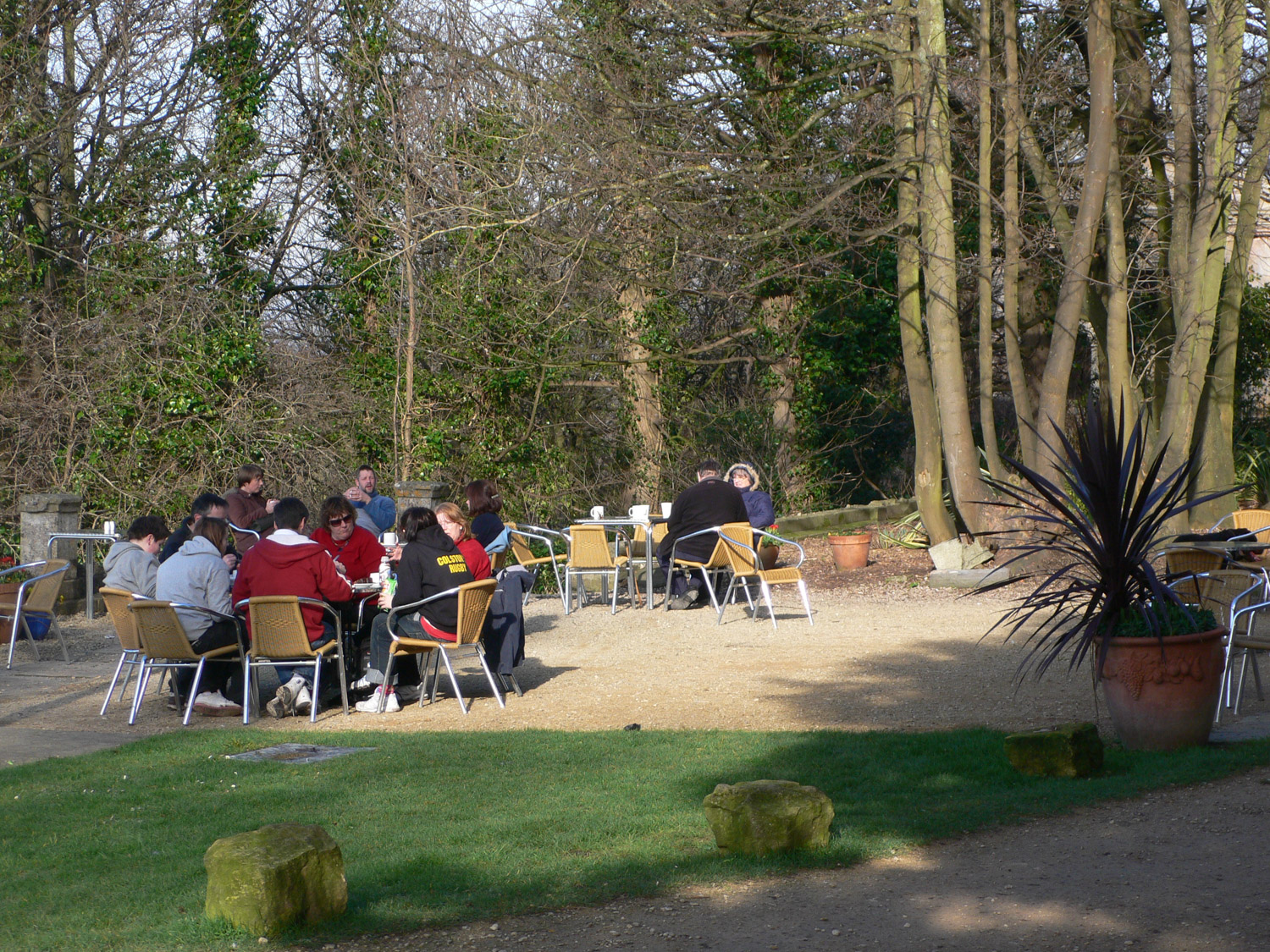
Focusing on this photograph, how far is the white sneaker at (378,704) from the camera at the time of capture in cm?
750

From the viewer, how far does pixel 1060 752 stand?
207 inches

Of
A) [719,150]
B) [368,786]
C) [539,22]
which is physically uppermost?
[539,22]

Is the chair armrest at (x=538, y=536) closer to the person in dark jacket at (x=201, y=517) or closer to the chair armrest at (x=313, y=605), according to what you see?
the person in dark jacket at (x=201, y=517)

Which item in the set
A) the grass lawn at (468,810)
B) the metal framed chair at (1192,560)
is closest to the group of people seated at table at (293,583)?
the grass lawn at (468,810)

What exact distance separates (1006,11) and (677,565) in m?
7.05

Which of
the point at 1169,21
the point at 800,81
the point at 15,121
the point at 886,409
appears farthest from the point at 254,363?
the point at 1169,21

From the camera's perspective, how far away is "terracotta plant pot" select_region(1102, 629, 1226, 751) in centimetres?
562

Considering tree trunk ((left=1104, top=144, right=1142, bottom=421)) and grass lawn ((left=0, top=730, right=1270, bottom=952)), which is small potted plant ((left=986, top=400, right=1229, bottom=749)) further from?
tree trunk ((left=1104, top=144, right=1142, bottom=421))

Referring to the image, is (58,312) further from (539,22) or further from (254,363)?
(539,22)

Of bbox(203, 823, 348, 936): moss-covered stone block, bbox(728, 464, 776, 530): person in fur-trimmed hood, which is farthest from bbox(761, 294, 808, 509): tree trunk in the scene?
bbox(203, 823, 348, 936): moss-covered stone block

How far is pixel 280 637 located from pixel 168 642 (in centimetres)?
63

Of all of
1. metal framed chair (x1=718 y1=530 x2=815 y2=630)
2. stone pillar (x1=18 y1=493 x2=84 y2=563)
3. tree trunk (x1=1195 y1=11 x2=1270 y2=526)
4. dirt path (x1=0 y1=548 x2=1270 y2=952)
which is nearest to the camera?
dirt path (x1=0 y1=548 x2=1270 y2=952)

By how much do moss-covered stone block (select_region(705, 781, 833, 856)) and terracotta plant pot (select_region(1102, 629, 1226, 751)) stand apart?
6.59 feet

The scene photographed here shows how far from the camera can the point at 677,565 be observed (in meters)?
11.2
